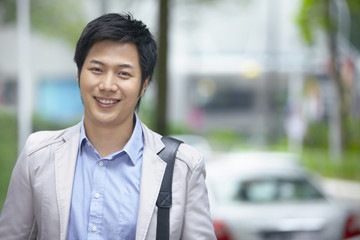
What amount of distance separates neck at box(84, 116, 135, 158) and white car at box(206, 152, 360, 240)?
11.2ft

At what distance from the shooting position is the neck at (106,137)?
215cm

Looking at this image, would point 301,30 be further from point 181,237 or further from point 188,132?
point 181,237

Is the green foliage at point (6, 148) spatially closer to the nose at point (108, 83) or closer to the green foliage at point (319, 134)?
the nose at point (108, 83)

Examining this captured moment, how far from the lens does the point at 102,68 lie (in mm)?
2074

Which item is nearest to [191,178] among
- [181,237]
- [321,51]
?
[181,237]

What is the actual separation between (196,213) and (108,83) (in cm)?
51

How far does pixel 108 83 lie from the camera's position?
6.73 feet

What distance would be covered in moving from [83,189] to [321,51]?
113ft

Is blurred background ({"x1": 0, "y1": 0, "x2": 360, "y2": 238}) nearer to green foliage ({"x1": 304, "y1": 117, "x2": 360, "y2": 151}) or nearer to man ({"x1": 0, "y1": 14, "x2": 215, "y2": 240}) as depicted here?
green foliage ({"x1": 304, "y1": 117, "x2": 360, "y2": 151})

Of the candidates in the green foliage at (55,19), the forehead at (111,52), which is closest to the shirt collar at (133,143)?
the forehead at (111,52)

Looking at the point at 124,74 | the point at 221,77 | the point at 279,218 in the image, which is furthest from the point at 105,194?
the point at 221,77

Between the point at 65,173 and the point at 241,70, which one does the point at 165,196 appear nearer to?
the point at 65,173

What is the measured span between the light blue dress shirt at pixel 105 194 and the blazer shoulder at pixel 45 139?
0.17ft

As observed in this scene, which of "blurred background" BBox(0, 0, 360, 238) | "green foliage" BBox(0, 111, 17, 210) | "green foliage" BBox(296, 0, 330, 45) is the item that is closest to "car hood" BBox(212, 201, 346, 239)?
"blurred background" BBox(0, 0, 360, 238)
